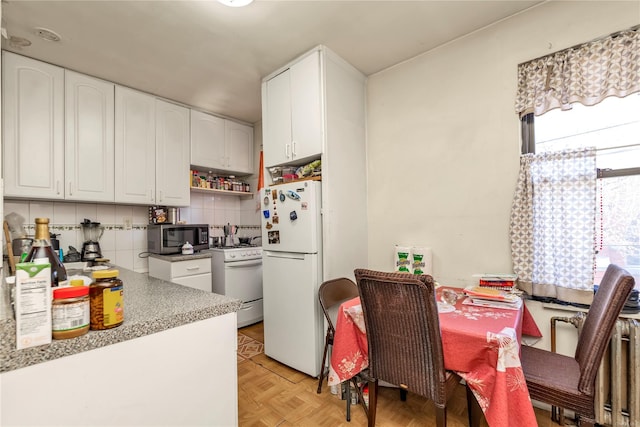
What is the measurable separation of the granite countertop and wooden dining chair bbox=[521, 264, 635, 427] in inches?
54.6

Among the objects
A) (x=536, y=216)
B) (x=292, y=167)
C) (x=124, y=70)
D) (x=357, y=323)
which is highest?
(x=124, y=70)

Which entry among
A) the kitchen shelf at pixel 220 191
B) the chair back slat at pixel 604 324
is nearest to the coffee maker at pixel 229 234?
the kitchen shelf at pixel 220 191

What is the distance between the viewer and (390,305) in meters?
1.36

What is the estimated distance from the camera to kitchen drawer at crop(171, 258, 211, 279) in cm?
284

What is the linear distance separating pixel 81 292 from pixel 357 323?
125cm

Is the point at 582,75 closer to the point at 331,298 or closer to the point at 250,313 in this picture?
the point at 331,298

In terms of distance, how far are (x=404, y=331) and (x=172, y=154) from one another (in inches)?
114

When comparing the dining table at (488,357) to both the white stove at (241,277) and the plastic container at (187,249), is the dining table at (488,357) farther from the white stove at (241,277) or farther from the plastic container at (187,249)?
the plastic container at (187,249)

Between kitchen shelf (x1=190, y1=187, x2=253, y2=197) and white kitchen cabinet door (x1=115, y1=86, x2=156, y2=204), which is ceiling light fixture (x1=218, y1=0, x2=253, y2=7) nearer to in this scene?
white kitchen cabinet door (x1=115, y1=86, x2=156, y2=204)

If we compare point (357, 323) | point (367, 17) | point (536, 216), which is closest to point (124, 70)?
point (367, 17)

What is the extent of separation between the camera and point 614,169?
1.68 m

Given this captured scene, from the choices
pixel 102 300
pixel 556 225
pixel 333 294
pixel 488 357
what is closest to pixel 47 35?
pixel 102 300

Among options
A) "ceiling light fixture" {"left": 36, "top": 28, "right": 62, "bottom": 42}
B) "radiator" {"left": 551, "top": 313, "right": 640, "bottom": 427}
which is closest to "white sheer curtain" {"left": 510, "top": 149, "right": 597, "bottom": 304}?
"radiator" {"left": 551, "top": 313, "right": 640, "bottom": 427}

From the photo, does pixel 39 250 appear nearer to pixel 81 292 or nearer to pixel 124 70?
pixel 81 292
